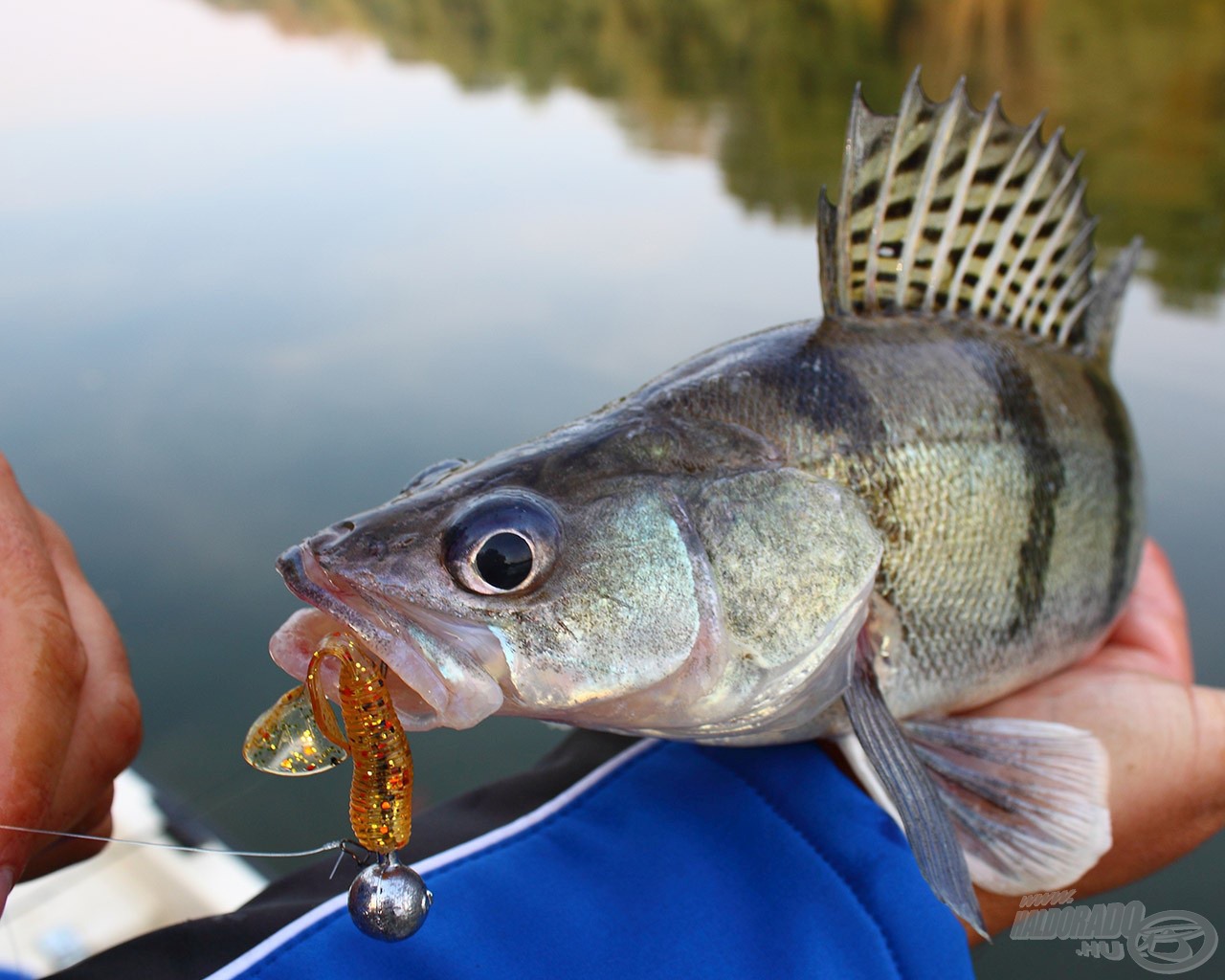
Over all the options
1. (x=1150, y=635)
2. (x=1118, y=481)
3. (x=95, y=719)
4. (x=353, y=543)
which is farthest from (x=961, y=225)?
(x=95, y=719)

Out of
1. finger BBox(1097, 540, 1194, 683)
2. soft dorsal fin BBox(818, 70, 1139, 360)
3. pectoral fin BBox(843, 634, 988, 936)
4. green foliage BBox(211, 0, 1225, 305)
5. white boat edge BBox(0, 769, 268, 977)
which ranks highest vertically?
green foliage BBox(211, 0, 1225, 305)

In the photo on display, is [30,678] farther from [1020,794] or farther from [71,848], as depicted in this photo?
[1020,794]

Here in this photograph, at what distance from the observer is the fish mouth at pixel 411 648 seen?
1217 millimetres

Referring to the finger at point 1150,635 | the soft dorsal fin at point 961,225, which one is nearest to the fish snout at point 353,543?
the soft dorsal fin at point 961,225

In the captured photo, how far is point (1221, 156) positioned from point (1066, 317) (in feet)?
32.7

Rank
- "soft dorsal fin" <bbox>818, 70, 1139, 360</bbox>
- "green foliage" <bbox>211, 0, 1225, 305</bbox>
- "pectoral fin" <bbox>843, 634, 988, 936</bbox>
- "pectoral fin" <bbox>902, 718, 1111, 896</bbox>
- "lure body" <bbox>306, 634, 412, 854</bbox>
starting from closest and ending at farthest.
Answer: "lure body" <bbox>306, 634, 412, 854</bbox> < "pectoral fin" <bbox>843, 634, 988, 936</bbox> < "pectoral fin" <bbox>902, 718, 1111, 896</bbox> < "soft dorsal fin" <bbox>818, 70, 1139, 360</bbox> < "green foliage" <bbox>211, 0, 1225, 305</bbox>

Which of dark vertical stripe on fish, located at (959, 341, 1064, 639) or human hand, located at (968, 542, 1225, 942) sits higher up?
dark vertical stripe on fish, located at (959, 341, 1064, 639)

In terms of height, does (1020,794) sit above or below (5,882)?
below

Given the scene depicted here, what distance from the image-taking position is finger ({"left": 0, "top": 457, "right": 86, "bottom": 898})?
109cm

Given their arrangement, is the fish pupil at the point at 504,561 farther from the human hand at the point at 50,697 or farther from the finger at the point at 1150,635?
the finger at the point at 1150,635

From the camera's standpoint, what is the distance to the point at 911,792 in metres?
1.54

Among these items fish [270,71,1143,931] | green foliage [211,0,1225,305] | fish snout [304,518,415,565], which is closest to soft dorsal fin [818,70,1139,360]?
fish [270,71,1143,931]

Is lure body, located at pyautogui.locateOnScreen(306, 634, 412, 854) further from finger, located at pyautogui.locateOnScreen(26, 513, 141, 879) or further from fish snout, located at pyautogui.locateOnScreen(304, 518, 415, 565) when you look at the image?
finger, located at pyautogui.locateOnScreen(26, 513, 141, 879)

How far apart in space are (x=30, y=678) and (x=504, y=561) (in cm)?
59
